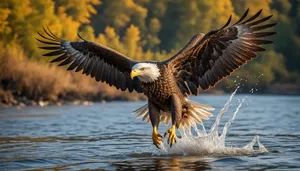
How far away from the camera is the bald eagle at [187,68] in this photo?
30.2 ft

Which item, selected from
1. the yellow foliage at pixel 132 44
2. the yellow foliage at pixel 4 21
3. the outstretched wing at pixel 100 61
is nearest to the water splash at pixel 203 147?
the outstretched wing at pixel 100 61

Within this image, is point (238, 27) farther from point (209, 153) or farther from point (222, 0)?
point (222, 0)

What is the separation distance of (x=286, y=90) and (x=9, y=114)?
3198 centimetres

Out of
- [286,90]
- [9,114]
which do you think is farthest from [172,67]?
[286,90]

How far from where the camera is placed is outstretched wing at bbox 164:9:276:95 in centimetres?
936

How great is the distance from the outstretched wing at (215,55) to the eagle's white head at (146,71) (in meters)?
0.41

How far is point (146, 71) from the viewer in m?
8.88

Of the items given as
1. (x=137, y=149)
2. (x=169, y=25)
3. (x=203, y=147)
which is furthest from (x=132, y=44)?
(x=203, y=147)

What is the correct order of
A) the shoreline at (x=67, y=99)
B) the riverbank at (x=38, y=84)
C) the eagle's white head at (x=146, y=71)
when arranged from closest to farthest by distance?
1. the eagle's white head at (x=146, y=71)
2. the shoreline at (x=67, y=99)
3. the riverbank at (x=38, y=84)

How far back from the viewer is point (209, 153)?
9414mm

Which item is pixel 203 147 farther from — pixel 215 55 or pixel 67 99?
pixel 67 99

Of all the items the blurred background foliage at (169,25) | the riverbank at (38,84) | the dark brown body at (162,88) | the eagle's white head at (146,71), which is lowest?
the dark brown body at (162,88)

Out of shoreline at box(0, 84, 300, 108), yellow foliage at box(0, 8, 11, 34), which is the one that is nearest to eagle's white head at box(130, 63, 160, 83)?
shoreline at box(0, 84, 300, 108)

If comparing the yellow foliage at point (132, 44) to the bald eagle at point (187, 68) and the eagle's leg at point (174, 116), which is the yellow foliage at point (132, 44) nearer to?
the bald eagle at point (187, 68)
